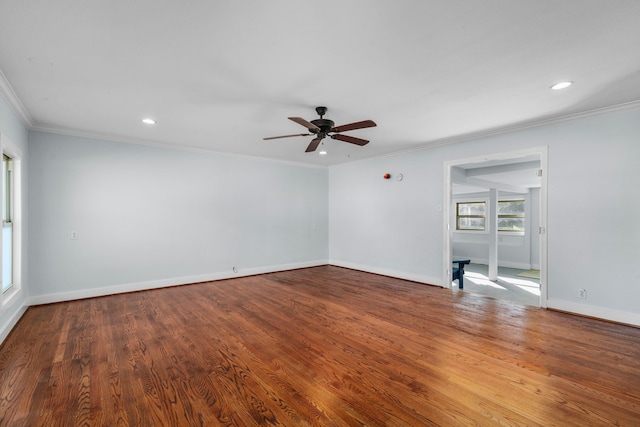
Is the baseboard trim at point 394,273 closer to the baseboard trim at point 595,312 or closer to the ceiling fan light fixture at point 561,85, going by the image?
the baseboard trim at point 595,312

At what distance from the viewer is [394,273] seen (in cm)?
591

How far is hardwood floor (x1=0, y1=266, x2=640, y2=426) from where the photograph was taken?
1.88m

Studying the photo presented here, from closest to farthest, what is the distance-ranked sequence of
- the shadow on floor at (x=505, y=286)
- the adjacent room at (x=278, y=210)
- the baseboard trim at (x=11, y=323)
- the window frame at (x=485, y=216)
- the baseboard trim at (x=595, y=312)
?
1. the adjacent room at (x=278, y=210)
2. the baseboard trim at (x=11, y=323)
3. the baseboard trim at (x=595, y=312)
4. the shadow on floor at (x=505, y=286)
5. the window frame at (x=485, y=216)

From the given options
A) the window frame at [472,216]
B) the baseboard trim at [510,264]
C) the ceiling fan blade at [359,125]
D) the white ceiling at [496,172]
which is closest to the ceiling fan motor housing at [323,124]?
the ceiling fan blade at [359,125]

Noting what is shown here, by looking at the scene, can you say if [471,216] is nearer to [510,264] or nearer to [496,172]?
[510,264]

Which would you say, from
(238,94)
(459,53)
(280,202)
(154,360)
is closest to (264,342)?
(154,360)

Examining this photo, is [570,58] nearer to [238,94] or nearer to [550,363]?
[550,363]

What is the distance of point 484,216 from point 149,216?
30.3ft

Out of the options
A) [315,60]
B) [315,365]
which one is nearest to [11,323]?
[315,365]

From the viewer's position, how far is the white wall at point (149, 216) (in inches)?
167

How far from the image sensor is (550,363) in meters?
2.51

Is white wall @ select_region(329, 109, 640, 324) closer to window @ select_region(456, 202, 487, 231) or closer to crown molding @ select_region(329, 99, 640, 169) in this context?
crown molding @ select_region(329, 99, 640, 169)

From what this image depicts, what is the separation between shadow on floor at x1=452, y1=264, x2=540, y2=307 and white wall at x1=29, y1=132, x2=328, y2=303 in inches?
151

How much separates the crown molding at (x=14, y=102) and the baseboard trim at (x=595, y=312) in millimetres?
6498
